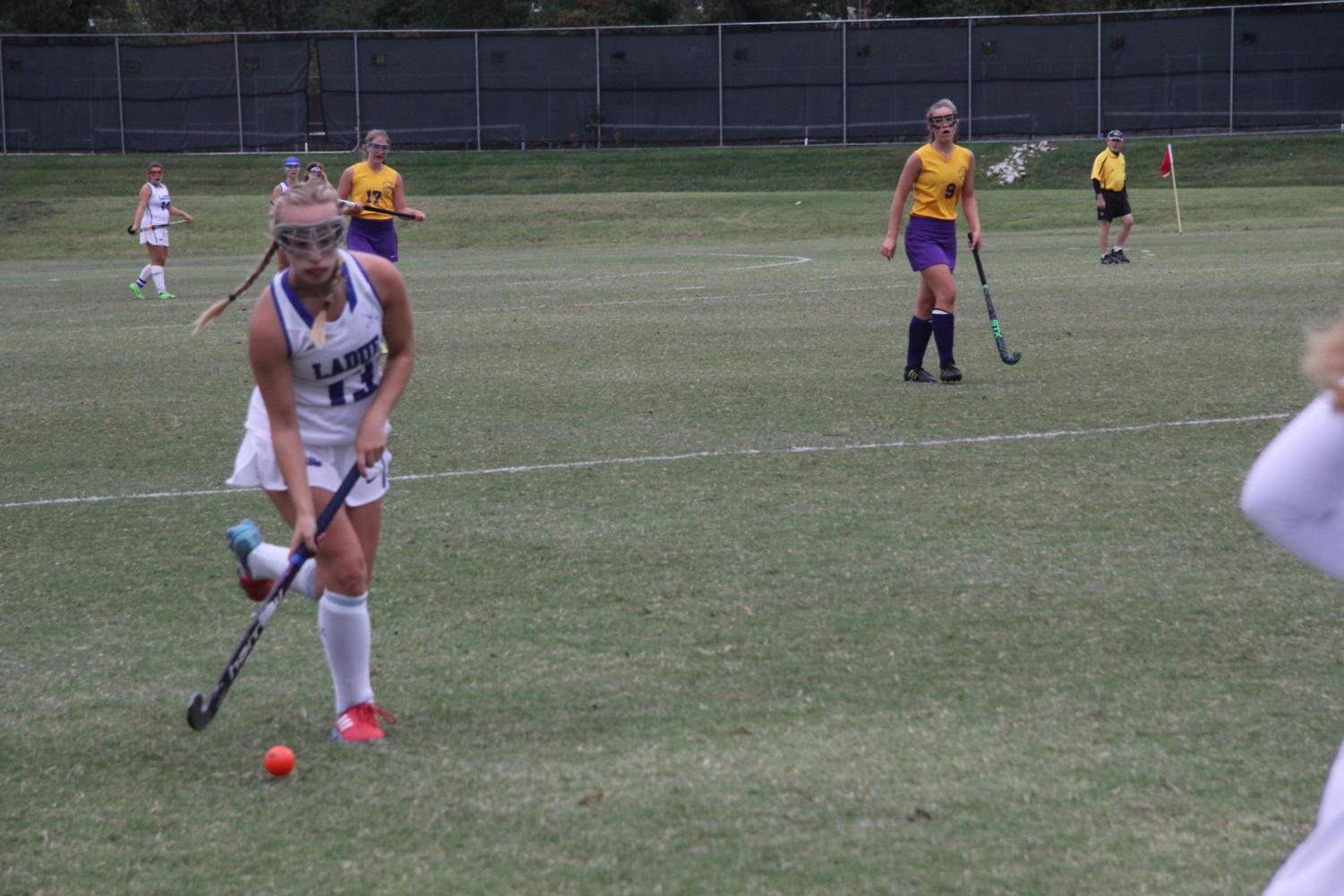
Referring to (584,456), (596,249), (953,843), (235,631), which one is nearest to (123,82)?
(596,249)

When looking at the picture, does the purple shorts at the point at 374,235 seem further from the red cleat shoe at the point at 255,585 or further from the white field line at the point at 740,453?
the red cleat shoe at the point at 255,585

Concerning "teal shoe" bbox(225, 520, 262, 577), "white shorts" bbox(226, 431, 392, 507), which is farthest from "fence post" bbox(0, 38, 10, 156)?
"white shorts" bbox(226, 431, 392, 507)

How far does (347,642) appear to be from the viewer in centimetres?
444

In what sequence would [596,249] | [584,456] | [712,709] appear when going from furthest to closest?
[596,249]
[584,456]
[712,709]

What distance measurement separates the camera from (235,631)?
219 inches

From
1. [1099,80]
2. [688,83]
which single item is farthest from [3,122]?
[1099,80]

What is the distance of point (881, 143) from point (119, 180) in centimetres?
1997

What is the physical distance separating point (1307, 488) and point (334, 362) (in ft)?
10.0

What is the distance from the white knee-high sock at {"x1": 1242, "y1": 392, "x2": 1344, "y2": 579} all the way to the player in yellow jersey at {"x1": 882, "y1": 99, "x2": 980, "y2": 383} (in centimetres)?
901

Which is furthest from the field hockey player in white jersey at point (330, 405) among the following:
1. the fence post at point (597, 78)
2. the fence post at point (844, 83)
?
the fence post at point (597, 78)

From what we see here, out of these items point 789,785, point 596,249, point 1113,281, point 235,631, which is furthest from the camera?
point 596,249

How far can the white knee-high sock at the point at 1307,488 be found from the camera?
1812mm

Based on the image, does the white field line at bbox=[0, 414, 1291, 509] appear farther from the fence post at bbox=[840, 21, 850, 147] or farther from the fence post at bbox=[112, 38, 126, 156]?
the fence post at bbox=[112, 38, 126, 156]

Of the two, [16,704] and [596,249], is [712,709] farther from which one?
[596,249]
